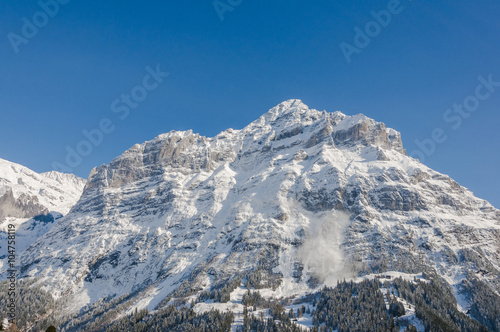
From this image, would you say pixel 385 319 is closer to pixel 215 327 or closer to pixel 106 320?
pixel 215 327

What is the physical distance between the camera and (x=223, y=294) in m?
194

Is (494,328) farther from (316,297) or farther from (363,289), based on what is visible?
(316,297)

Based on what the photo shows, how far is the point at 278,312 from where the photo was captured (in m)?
168

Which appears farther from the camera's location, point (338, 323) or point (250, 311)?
point (250, 311)

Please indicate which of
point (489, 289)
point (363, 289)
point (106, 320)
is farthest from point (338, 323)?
point (106, 320)

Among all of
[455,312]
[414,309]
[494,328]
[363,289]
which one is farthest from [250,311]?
[494,328]

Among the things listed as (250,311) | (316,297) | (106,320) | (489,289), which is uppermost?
(489,289)

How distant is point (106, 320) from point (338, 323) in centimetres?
12240

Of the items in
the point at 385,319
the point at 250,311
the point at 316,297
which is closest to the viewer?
the point at 385,319

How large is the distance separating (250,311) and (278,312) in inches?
581

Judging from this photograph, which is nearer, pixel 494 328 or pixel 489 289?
pixel 494 328

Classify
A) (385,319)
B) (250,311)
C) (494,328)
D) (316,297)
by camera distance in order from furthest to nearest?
(316,297) → (250,311) → (494,328) → (385,319)

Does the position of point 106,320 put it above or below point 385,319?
below

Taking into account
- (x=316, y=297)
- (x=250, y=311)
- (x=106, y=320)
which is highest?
(x=316, y=297)
